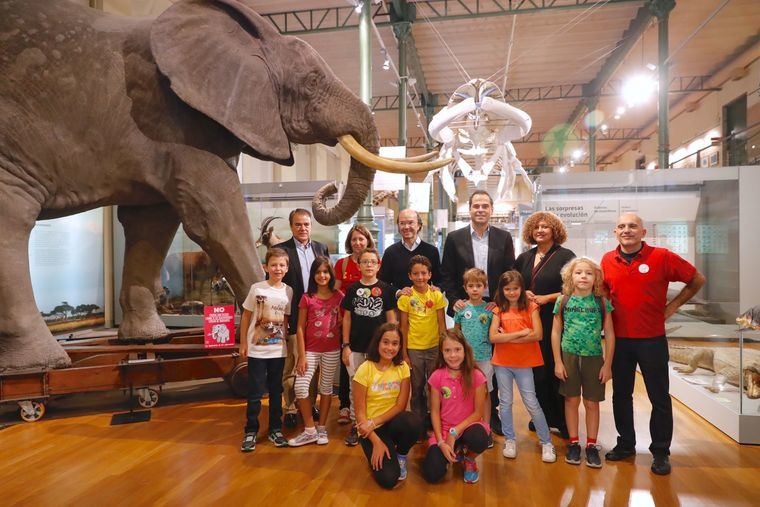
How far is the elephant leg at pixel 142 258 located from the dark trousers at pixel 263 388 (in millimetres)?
1540

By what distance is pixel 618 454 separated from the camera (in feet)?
9.14

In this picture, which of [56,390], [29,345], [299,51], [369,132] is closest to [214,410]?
[56,390]

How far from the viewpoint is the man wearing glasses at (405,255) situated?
134 inches

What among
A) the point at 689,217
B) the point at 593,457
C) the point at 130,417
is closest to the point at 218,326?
the point at 130,417

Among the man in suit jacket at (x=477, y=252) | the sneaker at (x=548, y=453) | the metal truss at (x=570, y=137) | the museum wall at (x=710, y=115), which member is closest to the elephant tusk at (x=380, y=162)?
the man in suit jacket at (x=477, y=252)

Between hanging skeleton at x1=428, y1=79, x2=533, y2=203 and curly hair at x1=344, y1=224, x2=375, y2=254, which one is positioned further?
hanging skeleton at x1=428, y1=79, x2=533, y2=203

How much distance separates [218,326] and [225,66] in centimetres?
177

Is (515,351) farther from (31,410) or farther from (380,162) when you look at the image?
(31,410)

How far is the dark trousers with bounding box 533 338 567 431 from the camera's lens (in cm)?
318

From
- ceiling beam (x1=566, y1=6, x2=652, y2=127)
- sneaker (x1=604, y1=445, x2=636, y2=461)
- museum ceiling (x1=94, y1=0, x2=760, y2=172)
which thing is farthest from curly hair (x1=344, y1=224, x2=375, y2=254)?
ceiling beam (x1=566, y1=6, x2=652, y2=127)

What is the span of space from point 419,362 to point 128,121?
2403 mm

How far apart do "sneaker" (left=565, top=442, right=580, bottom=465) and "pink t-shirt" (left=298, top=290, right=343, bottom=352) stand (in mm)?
1470

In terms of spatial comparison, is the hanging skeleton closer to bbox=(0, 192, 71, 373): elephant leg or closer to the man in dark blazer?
the man in dark blazer

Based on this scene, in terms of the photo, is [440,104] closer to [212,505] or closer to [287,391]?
[287,391]
